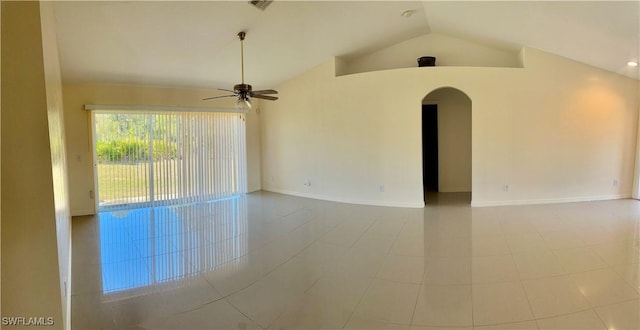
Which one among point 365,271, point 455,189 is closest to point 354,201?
point 455,189

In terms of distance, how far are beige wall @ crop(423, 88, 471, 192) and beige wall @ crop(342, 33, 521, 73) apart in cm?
97

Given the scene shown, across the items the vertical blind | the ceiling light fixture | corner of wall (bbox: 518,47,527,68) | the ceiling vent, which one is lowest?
the vertical blind

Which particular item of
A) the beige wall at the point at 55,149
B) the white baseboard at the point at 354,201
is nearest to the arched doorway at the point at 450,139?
the white baseboard at the point at 354,201

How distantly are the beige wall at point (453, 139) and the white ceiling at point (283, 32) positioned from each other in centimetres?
147

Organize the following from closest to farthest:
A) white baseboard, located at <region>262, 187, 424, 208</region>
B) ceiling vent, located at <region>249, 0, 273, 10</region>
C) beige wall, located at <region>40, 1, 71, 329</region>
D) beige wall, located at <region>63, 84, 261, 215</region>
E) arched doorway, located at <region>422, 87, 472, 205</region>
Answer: beige wall, located at <region>40, 1, 71, 329</region>, ceiling vent, located at <region>249, 0, 273, 10</region>, beige wall, located at <region>63, 84, 261, 215</region>, white baseboard, located at <region>262, 187, 424, 208</region>, arched doorway, located at <region>422, 87, 472, 205</region>

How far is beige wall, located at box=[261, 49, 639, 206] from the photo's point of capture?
5613 mm

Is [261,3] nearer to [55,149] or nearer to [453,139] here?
[55,149]

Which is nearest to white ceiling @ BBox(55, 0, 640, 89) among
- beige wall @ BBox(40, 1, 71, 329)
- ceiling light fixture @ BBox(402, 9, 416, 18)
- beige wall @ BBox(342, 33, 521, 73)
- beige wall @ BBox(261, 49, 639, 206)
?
ceiling light fixture @ BBox(402, 9, 416, 18)

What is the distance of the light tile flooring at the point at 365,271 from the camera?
2.22m

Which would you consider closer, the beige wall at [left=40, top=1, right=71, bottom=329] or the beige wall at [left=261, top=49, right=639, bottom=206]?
the beige wall at [left=40, top=1, right=71, bottom=329]

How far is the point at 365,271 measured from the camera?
299 cm

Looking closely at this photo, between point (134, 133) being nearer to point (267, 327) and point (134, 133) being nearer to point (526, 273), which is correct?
point (267, 327)

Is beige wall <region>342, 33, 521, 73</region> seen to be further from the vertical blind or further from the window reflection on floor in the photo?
the window reflection on floor

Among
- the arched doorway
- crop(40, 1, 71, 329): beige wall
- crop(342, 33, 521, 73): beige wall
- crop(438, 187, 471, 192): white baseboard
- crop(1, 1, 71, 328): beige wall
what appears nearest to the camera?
crop(1, 1, 71, 328): beige wall
